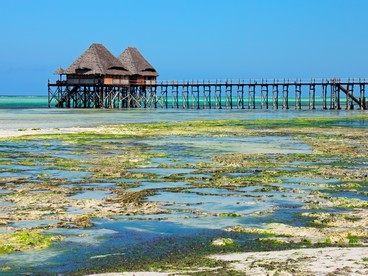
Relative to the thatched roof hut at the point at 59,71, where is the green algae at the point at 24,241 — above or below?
below

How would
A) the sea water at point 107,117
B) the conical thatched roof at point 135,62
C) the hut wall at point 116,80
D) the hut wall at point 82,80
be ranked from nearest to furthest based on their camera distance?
the sea water at point 107,117 → the hut wall at point 82,80 → the hut wall at point 116,80 → the conical thatched roof at point 135,62

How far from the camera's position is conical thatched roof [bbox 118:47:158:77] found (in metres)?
88.6

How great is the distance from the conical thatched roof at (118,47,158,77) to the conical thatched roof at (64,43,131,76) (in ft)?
14.9

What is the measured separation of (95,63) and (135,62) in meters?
8.68

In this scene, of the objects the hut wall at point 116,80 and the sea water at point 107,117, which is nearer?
the sea water at point 107,117

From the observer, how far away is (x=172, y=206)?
13906mm

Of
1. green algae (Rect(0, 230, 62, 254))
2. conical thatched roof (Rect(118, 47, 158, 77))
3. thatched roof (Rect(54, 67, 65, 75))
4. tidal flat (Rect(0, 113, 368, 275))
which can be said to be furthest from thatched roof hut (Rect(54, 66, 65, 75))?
green algae (Rect(0, 230, 62, 254))

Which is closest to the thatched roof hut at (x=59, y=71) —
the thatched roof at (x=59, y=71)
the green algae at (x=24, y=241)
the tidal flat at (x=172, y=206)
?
the thatched roof at (x=59, y=71)

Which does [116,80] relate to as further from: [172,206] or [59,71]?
[172,206]

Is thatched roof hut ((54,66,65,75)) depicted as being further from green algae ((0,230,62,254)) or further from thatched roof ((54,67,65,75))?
green algae ((0,230,62,254))

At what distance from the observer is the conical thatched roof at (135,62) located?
291 ft

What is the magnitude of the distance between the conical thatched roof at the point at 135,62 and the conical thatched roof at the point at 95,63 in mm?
4529

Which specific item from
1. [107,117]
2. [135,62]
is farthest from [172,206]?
[135,62]

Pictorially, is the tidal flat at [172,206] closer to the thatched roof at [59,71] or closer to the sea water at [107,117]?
the sea water at [107,117]
